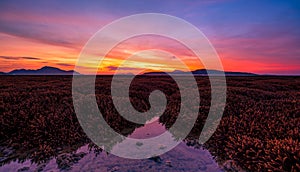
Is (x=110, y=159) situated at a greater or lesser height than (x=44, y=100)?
lesser

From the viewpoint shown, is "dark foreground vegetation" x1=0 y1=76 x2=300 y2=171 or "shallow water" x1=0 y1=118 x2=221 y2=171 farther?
"shallow water" x1=0 y1=118 x2=221 y2=171

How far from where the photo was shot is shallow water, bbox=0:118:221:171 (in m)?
5.78

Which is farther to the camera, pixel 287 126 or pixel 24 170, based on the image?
A: pixel 287 126

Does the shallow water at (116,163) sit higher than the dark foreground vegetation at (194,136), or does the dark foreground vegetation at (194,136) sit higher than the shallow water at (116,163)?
the dark foreground vegetation at (194,136)

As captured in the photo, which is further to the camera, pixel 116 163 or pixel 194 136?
pixel 194 136

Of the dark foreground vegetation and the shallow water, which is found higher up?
the dark foreground vegetation

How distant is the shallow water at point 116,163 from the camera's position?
578 centimetres

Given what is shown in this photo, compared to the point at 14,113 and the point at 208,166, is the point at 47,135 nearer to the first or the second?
the point at 14,113

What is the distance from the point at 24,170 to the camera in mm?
5668

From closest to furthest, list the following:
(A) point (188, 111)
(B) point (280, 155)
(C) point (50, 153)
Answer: (B) point (280, 155)
(C) point (50, 153)
(A) point (188, 111)

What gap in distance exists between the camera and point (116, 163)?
6070mm

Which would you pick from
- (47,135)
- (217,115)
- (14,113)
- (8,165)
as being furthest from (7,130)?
(217,115)

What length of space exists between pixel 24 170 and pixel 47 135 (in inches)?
88.8

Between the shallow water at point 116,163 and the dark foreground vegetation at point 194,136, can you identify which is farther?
the shallow water at point 116,163
